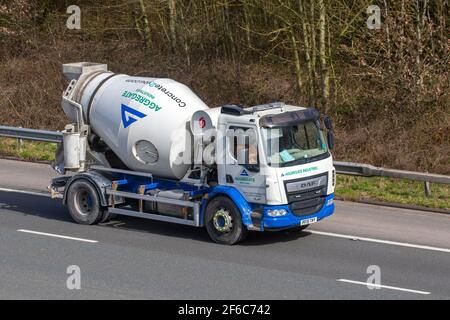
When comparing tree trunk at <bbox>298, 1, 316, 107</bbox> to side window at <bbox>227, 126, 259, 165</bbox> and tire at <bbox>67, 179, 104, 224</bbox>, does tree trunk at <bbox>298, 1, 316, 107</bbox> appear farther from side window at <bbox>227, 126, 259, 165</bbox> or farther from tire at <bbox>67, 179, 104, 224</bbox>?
side window at <bbox>227, 126, 259, 165</bbox>

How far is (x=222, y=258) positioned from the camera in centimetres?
1448

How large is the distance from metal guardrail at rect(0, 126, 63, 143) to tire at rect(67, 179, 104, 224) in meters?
5.83

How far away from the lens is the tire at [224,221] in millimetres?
15055

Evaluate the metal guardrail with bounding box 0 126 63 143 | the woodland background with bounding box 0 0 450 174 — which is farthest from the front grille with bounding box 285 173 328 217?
the metal guardrail with bounding box 0 126 63 143

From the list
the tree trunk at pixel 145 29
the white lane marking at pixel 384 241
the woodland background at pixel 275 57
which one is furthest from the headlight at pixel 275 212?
the tree trunk at pixel 145 29

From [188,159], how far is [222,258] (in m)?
1.93

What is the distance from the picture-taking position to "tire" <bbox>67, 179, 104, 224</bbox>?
1661 centimetres

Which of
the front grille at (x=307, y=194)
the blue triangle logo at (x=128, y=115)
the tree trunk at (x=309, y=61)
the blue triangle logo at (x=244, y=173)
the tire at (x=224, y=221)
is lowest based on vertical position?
the tire at (x=224, y=221)

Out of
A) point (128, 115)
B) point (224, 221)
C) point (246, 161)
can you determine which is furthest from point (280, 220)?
point (128, 115)

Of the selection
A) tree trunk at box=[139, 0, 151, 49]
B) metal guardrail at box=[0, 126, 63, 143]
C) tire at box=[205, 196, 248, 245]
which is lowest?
tire at box=[205, 196, 248, 245]

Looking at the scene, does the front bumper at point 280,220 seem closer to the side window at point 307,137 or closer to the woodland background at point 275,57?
the side window at point 307,137

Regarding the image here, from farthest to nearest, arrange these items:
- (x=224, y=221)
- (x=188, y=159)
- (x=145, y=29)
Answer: (x=145, y=29) < (x=188, y=159) < (x=224, y=221)

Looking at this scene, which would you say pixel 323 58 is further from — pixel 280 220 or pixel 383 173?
pixel 280 220

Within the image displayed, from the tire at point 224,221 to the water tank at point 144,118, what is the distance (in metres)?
0.91
